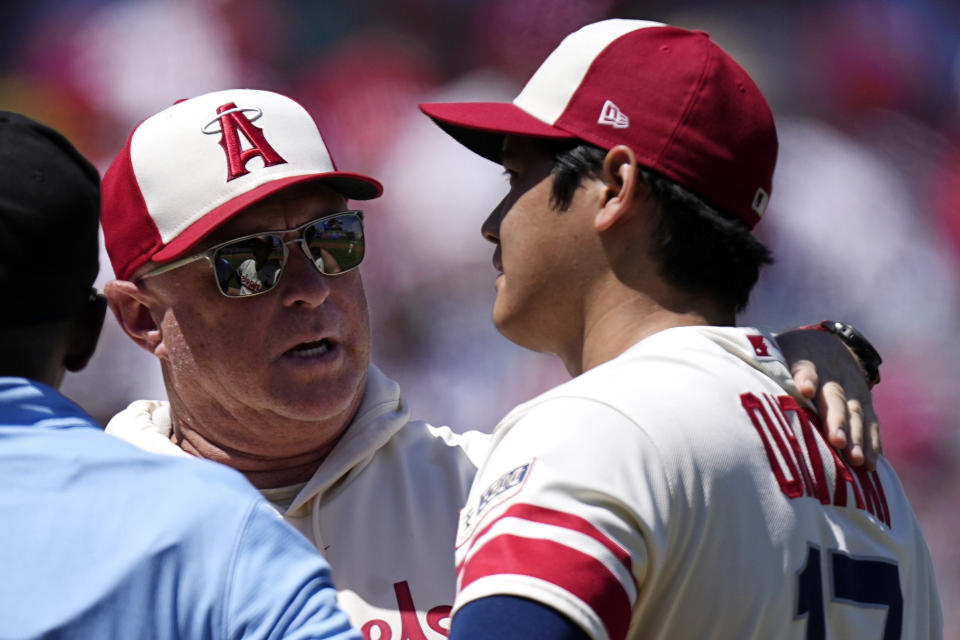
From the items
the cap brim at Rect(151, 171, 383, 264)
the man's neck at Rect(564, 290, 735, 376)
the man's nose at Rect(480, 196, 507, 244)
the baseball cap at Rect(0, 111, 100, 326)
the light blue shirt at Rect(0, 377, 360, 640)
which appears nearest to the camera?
the light blue shirt at Rect(0, 377, 360, 640)

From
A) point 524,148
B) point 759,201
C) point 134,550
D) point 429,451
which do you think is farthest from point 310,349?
point 134,550

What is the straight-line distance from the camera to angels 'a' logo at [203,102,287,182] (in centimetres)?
225

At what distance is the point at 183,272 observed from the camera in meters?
2.31

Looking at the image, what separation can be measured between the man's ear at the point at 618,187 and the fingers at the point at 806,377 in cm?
35

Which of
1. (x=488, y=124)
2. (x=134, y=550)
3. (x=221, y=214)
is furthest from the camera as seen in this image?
(x=221, y=214)

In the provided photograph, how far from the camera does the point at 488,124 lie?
1.83 metres

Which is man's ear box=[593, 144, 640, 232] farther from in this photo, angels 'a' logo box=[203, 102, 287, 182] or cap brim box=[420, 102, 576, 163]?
angels 'a' logo box=[203, 102, 287, 182]

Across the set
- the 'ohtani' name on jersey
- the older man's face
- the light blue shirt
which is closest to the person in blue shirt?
the light blue shirt

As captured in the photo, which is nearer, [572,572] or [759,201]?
[572,572]

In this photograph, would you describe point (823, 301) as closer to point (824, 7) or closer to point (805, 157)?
point (805, 157)

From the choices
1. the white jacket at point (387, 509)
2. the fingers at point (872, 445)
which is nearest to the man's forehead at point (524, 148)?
the white jacket at point (387, 509)

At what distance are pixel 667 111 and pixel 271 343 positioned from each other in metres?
1.01

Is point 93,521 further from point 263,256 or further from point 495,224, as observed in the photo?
point 263,256

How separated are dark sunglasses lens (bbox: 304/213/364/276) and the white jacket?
0.28 meters
